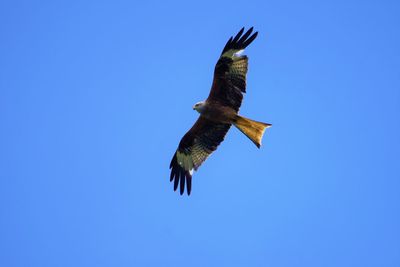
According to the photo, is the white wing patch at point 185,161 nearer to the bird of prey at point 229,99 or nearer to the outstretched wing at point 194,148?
the outstretched wing at point 194,148

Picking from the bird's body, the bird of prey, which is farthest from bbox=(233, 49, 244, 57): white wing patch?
the bird's body

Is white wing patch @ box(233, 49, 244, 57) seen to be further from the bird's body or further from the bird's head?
the bird's head

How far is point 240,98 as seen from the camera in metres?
11.3

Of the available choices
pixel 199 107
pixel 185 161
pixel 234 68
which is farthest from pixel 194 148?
pixel 234 68

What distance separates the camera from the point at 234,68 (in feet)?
36.7

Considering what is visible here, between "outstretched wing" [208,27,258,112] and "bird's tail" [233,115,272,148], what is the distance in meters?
0.35

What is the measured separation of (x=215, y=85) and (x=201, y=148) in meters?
1.45

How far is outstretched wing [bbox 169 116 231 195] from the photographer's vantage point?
39.2ft

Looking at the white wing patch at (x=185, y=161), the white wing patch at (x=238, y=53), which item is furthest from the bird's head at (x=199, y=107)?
the white wing patch at (x=185, y=161)

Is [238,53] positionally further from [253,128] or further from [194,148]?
[194,148]

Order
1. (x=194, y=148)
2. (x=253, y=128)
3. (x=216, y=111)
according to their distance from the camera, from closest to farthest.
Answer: (x=253, y=128) < (x=216, y=111) < (x=194, y=148)

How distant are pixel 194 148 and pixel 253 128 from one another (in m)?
1.53

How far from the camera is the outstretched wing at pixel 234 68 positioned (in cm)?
1114

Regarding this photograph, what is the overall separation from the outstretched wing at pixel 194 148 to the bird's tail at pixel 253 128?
65cm
